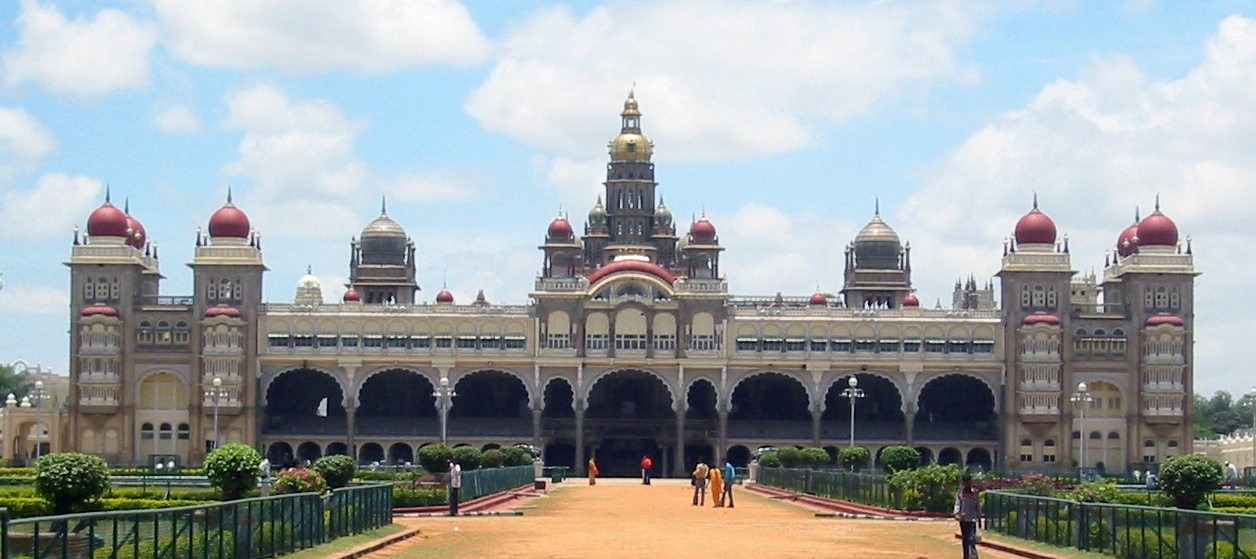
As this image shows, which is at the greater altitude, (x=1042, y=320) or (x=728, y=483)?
(x=1042, y=320)

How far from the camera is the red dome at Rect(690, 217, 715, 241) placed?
410 ft

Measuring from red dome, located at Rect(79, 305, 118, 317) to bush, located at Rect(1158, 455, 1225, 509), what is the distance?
245 ft

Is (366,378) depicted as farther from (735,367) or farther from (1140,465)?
(1140,465)

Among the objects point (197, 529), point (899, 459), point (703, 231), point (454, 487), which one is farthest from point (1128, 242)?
point (197, 529)

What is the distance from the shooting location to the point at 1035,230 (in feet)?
359

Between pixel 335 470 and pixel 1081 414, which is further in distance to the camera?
pixel 1081 414

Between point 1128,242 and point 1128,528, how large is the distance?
265 ft

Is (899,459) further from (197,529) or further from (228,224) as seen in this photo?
(228,224)

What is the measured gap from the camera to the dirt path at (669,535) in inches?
1478

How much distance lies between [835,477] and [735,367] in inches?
1788

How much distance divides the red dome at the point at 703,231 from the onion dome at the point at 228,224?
95.4ft

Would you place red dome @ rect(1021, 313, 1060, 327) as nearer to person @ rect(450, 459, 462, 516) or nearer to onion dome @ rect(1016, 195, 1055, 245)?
onion dome @ rect(1016, 195, 1055, 245)

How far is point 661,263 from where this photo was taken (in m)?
126

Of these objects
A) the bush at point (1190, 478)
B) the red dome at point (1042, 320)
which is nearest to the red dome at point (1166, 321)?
the red dome at point (1042, 320)
